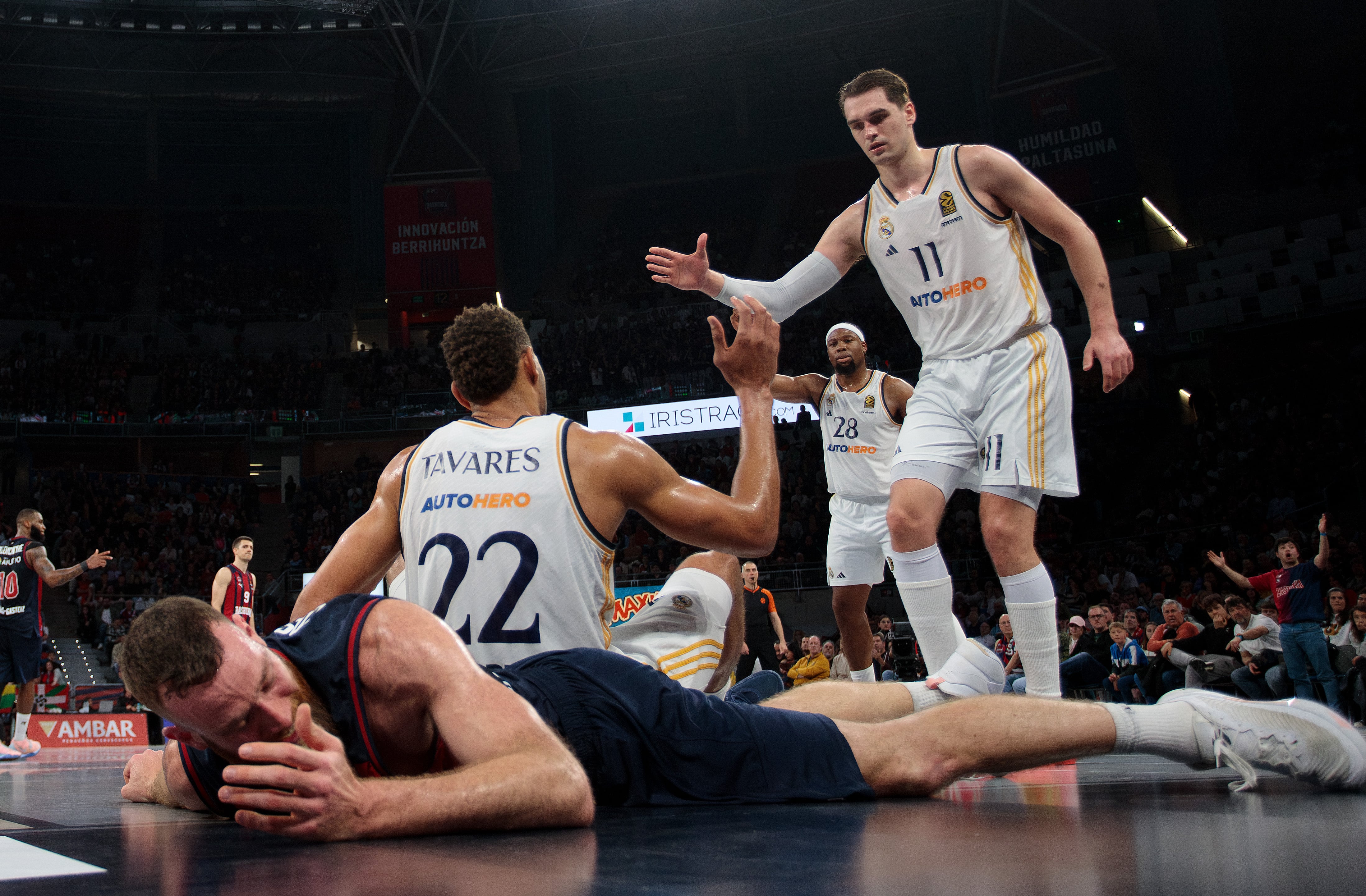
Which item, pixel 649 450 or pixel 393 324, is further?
pixel 393 324

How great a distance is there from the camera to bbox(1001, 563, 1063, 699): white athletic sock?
383 cm

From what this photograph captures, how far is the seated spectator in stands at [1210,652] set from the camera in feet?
27.2

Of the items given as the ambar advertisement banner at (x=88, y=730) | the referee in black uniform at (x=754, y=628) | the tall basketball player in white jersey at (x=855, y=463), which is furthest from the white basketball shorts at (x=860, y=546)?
the ambar advertisement banner at (x=88, y=730)

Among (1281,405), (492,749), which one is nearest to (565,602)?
(492,749)

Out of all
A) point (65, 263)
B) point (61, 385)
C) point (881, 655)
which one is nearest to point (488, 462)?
point (881, 655)

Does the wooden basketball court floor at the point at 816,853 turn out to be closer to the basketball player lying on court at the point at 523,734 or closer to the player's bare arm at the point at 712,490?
the basketball player lying on court at the point at 523,734

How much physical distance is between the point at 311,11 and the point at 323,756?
24687 mm

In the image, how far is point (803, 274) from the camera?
4.64 meters

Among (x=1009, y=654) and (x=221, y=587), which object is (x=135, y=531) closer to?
(x=221, y=587)

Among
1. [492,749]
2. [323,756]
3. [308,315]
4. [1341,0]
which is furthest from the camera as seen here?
[308,315]

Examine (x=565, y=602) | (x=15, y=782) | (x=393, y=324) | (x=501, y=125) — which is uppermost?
(x=501, y=125)

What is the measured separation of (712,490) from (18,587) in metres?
8.01

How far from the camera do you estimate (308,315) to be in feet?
93.7

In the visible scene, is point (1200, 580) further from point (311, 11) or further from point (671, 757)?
point (311, 11)
